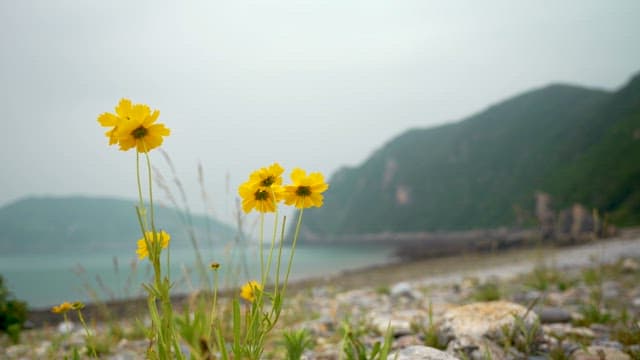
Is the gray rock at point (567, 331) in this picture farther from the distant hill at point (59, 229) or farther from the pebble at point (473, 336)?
the distant hill at point (59, 229)

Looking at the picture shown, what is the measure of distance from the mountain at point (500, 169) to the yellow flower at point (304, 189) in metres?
59.7

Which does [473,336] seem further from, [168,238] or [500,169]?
[500,169]

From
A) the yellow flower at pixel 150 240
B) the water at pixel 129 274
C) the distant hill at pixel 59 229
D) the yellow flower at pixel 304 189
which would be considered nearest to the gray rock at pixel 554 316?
the water at pixel 129 274

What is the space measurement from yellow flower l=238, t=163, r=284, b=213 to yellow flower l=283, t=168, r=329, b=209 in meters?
0.05

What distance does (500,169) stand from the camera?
100 meters

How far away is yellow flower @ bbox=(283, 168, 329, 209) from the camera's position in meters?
1.55

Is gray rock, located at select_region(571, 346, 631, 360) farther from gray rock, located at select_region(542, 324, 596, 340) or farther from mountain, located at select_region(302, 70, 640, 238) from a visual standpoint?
mountain, located at select_region(302, 70, 640, 238)

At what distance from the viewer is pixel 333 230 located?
122 m

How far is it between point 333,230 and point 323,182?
399 feet

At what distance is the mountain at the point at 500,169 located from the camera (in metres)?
63.8

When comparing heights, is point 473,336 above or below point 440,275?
above

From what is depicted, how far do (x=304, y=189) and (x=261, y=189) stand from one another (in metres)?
0.18

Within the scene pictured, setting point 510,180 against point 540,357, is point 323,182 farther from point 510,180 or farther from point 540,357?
point 510,180

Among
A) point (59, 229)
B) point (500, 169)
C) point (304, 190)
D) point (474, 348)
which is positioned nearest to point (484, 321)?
point (474, 348)
